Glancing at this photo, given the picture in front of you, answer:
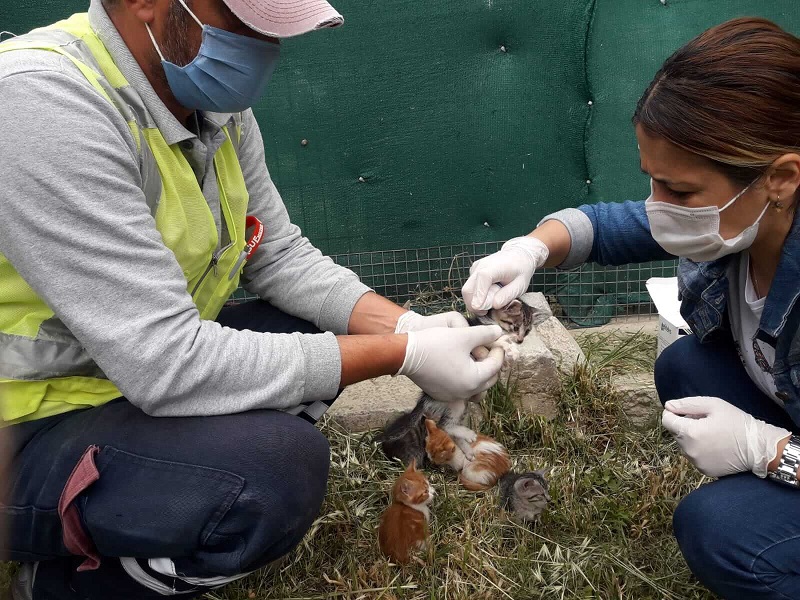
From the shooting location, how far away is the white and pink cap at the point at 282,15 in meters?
2.03

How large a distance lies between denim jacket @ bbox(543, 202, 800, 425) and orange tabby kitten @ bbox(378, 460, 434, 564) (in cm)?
96

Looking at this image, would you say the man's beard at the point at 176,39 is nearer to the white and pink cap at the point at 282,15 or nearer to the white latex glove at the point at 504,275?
the white and pink cap at the point at 282,15

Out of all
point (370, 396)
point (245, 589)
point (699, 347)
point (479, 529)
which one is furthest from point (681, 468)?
point (245, 589)

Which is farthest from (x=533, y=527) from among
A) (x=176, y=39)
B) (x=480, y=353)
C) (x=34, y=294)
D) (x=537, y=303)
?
(x=176, y=39)

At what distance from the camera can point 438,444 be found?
9.53ft

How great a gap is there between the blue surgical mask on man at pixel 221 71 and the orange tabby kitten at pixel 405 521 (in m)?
1.33

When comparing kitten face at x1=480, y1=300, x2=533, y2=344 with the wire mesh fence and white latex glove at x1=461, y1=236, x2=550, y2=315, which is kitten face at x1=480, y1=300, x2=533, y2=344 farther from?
the wire mesh fence

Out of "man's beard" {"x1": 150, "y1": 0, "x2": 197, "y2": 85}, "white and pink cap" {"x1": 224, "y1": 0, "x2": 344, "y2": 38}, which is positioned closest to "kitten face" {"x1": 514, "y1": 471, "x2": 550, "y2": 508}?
"white and pink cap" {"x1": 224, "y1": 0, "x2": 344, "y2": 38}

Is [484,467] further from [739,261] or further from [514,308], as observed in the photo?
[739,261]

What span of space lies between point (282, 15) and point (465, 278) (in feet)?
8.33

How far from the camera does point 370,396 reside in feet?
11.4

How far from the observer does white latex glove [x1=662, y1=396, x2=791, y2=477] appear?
2.09 meters

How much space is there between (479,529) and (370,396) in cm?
96

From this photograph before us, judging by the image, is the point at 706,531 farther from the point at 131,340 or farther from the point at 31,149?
the point at 31,149
